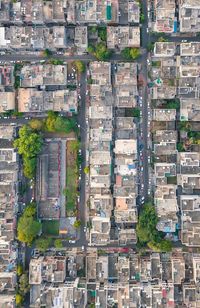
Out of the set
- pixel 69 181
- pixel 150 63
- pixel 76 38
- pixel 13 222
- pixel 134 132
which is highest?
pixel 76 38

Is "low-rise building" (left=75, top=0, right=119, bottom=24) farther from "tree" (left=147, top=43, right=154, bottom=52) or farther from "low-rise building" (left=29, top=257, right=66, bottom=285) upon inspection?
"low-rise building" (left=29, top=257, right=66, bottom=285)

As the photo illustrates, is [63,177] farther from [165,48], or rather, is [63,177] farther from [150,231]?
[165,48]

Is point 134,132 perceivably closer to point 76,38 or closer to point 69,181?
point 69,181

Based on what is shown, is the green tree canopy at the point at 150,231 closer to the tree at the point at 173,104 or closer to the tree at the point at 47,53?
the tree at the point at 173,104

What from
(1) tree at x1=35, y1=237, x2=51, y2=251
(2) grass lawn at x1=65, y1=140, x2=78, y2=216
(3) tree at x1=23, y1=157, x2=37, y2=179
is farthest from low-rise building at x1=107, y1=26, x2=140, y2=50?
(1) tree at x1=35, y1=237, x2=51, y2=251

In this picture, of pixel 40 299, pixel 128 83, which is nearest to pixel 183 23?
pixel 128 83

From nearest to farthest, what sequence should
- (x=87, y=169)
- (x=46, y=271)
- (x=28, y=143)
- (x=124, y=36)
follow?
(x=46, y=271)
(x=28, y=143)
(x=124, y=36)
(x=87, y=169)

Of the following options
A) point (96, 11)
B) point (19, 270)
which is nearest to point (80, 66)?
point (96, 11)
